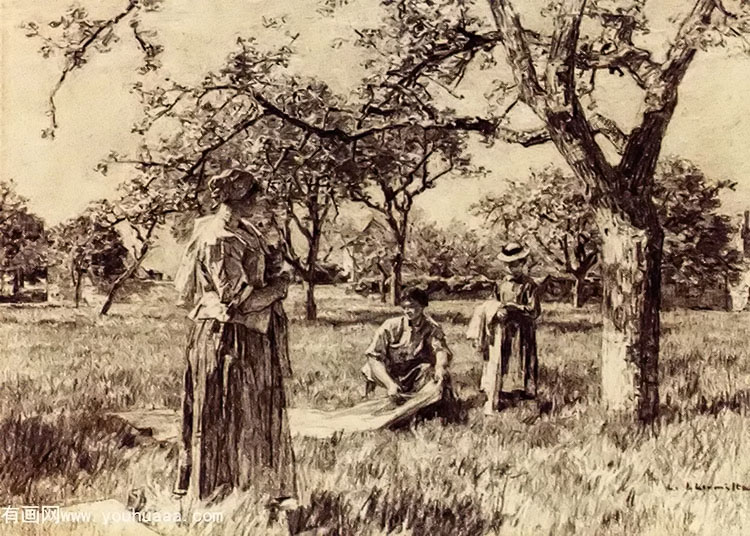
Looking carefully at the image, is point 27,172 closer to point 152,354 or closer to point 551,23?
point 152,354

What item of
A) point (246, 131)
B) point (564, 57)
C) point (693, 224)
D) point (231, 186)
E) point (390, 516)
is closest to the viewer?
point (231, 186)

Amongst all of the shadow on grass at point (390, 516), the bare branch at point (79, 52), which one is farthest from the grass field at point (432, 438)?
the bare branch at point (79, 52)

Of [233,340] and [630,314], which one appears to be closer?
[233,340]

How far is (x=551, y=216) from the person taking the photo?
4.44m

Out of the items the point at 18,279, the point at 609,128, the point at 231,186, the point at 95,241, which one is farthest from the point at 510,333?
the point at 18,279

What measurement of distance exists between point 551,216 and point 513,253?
27cm

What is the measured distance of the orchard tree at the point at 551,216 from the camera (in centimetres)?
444

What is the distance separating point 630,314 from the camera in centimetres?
443

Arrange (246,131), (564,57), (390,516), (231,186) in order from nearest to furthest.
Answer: (231,186)
(390,516)
(564,57)
(246,131)

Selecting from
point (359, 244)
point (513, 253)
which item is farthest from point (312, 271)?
point (513, 253)

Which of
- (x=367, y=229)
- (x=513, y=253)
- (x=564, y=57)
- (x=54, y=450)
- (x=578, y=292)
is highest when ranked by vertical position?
(x=564, y=57)

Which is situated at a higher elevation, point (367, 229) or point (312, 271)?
point (367, 229)

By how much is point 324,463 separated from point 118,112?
209 centimetres

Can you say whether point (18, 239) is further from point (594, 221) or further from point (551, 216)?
point (594, 221)
